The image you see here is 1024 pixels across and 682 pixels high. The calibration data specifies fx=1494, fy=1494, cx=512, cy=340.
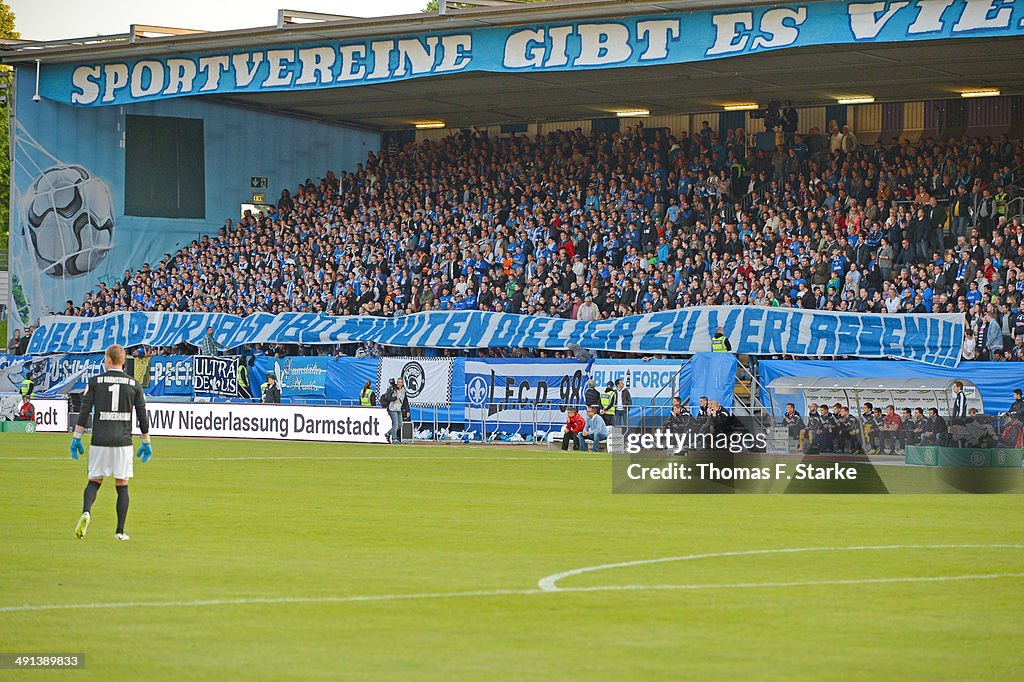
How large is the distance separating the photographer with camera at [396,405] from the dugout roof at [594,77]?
32.4 feet

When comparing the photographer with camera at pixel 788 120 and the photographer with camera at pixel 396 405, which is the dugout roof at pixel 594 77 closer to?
the photographer with camera at pixel 788 120

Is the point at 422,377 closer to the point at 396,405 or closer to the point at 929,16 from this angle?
the point at 396,405

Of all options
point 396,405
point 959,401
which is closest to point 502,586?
point 959,401

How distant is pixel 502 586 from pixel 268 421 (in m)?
26.0

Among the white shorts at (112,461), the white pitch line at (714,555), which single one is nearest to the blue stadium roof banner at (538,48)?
the white pitch line at (714,555)

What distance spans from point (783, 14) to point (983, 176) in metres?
7.33

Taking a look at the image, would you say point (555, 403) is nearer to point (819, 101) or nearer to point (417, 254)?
point (417, 254)

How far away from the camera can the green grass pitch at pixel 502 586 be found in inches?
350

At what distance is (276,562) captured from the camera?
44.1 ft

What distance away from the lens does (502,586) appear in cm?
1200

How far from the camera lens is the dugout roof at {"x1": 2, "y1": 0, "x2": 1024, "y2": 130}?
3916cm

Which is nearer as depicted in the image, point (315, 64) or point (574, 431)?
point (574, 431)

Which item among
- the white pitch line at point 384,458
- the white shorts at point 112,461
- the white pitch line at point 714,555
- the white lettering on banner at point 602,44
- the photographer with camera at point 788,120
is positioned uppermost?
the white lettering on banner at point 602,44

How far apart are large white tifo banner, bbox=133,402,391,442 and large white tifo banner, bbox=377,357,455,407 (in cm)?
253
